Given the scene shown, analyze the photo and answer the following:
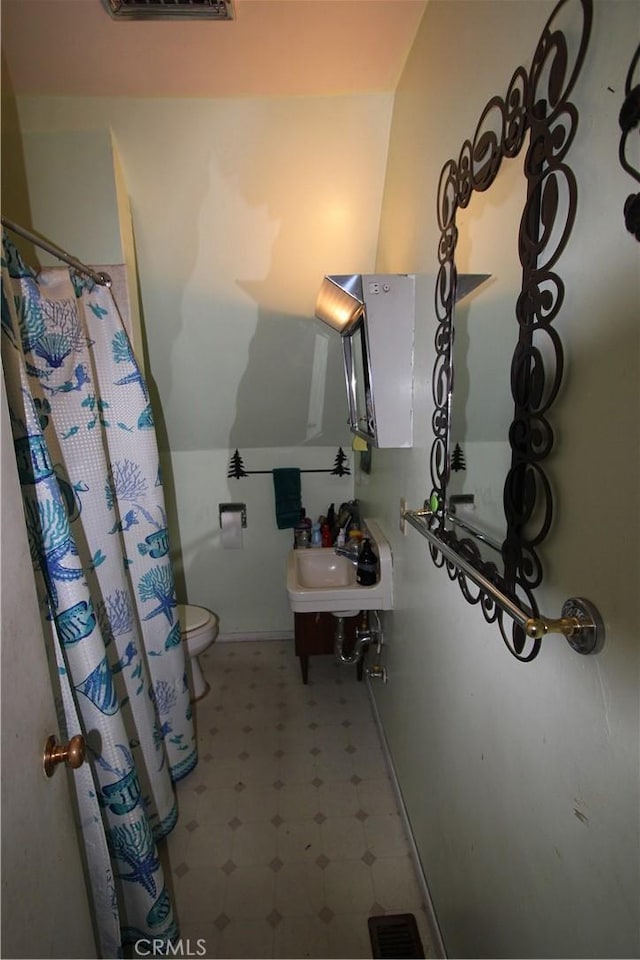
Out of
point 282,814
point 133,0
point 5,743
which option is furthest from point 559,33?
point 282,814

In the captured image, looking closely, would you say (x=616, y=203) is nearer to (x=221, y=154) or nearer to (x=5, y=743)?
(x=5, y=743)

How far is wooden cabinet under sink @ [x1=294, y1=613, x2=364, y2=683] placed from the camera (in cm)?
221

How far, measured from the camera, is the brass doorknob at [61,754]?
68 centimetres

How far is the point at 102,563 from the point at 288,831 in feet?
4.04

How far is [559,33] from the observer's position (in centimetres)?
54

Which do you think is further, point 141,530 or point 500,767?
point 141,530

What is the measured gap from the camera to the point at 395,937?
1.21m

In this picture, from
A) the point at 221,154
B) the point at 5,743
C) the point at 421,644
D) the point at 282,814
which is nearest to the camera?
the point at 5,743

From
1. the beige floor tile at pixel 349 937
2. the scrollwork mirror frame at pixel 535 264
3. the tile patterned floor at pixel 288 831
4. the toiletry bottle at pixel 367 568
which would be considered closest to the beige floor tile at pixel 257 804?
the tile patterned floor at pixel 288 831

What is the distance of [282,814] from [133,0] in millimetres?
2609

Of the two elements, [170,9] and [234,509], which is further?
[234,509]

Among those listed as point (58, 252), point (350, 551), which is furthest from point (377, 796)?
point (58, 252)

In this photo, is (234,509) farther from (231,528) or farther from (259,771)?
(259,771)

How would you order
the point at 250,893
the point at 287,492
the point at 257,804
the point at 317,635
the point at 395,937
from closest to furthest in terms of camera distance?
the point at 395,937, the point at 250,893, the point at 257,804, the point at 317,635, the point at 287,492
